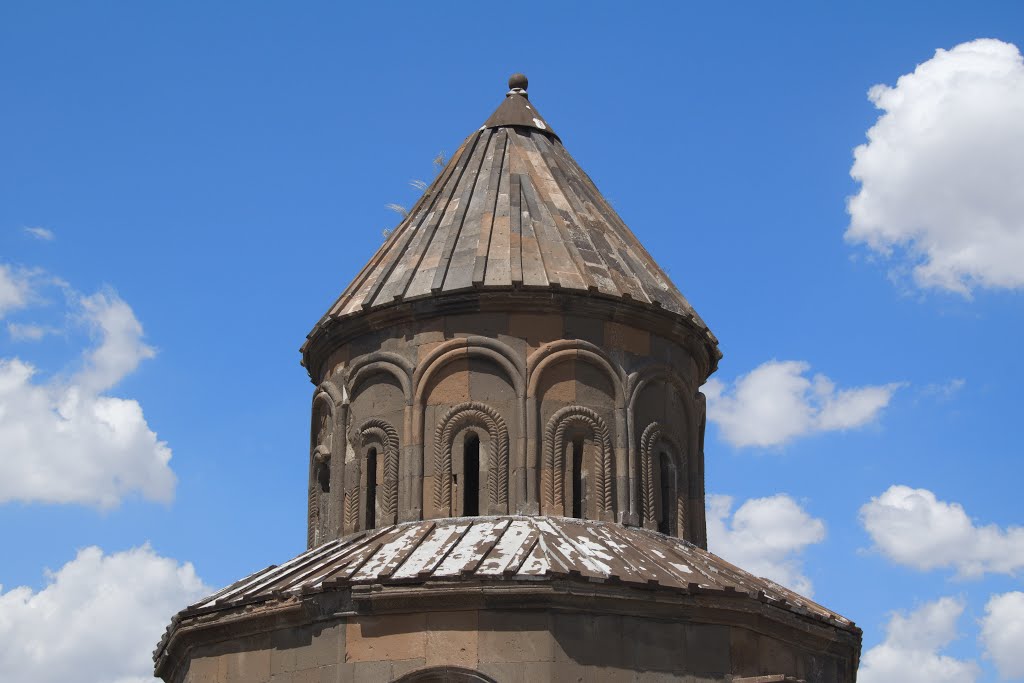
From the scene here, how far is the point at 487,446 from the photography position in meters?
15.9

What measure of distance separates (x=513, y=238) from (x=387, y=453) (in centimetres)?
271

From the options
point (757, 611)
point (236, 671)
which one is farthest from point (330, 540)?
point (757, 611)

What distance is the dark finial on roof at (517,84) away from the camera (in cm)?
1930

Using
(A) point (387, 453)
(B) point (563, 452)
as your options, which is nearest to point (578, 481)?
(B) point (563, 452)

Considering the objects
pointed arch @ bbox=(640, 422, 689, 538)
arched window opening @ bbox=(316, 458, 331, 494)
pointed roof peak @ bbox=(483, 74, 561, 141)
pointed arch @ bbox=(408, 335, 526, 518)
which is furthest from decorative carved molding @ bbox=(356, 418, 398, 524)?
pointed roof peak @ bbox=(483, 74, 561, 141)

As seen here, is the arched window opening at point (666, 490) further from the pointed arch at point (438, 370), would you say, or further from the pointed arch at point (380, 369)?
the pointed arch at point (380, 369)

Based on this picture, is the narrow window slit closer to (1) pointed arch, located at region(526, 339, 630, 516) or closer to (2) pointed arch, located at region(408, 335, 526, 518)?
(1) pointed arch, located at region(526, 339, 630, 516)

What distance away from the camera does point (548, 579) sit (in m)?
13.7

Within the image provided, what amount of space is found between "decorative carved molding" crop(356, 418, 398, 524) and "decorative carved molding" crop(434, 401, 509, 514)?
0.51m

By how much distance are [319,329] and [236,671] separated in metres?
4.20

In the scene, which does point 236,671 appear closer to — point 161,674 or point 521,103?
point 161,674

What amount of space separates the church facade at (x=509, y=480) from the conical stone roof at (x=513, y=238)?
31 millimetres

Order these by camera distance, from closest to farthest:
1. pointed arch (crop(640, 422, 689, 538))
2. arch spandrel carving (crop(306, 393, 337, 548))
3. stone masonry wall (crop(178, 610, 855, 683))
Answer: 1. stone masonry wall (crop(178, 610, 855, 683))
2. pointed arch (crop(640, 422, 689, 538))
3. arch spandrel carving (crop(306, 393, 337, 548))

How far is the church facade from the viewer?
45.7ft
